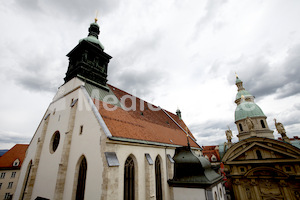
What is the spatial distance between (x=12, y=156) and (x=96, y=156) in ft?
104

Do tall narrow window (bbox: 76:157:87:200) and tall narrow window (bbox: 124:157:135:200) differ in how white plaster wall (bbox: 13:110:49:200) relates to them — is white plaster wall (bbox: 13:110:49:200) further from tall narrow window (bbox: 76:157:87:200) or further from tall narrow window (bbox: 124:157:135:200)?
tall narrow window (bbox: 124:157:135:200)

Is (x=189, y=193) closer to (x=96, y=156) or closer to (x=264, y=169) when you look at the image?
(x=96, y=156)

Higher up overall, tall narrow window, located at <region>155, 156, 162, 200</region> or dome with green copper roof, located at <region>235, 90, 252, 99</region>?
dome with green copper roof, located at <region>235, 90, 252, 99</region>

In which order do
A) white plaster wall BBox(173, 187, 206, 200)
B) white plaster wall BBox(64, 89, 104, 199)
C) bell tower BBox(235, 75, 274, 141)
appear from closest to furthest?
1. white plaster wall BBox(64, 89, 104, 199)
2. white plaster wall BBox(173, 187, 206, 200)
3. bell tower BBox(235, 75, 274, 141)

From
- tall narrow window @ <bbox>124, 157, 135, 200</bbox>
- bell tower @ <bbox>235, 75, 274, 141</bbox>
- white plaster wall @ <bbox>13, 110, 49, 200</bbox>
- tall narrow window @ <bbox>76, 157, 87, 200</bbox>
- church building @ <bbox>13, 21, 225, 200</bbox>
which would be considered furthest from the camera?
bell tower @ <bbox>235, 75, 274, 141</bbox>

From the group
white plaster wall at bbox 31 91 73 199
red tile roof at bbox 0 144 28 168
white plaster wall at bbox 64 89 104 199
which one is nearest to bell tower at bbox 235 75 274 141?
white plaster wall at bbox 64 89 104 199

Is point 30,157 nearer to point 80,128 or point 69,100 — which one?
point 69,100

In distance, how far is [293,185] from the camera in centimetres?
1703

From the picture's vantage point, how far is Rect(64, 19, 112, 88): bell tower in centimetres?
1433

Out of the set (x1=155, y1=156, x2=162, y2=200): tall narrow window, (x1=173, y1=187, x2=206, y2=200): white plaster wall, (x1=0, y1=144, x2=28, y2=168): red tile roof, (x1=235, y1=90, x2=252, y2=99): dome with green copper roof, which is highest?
(x1=235, y1=90, x2=252, y2=99): dome with green copper roof

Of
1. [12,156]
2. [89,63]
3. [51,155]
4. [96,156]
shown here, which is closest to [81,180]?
[96,156]

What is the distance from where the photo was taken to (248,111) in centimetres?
3425

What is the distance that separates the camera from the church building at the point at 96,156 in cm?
905

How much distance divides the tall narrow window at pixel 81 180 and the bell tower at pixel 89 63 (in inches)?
312
